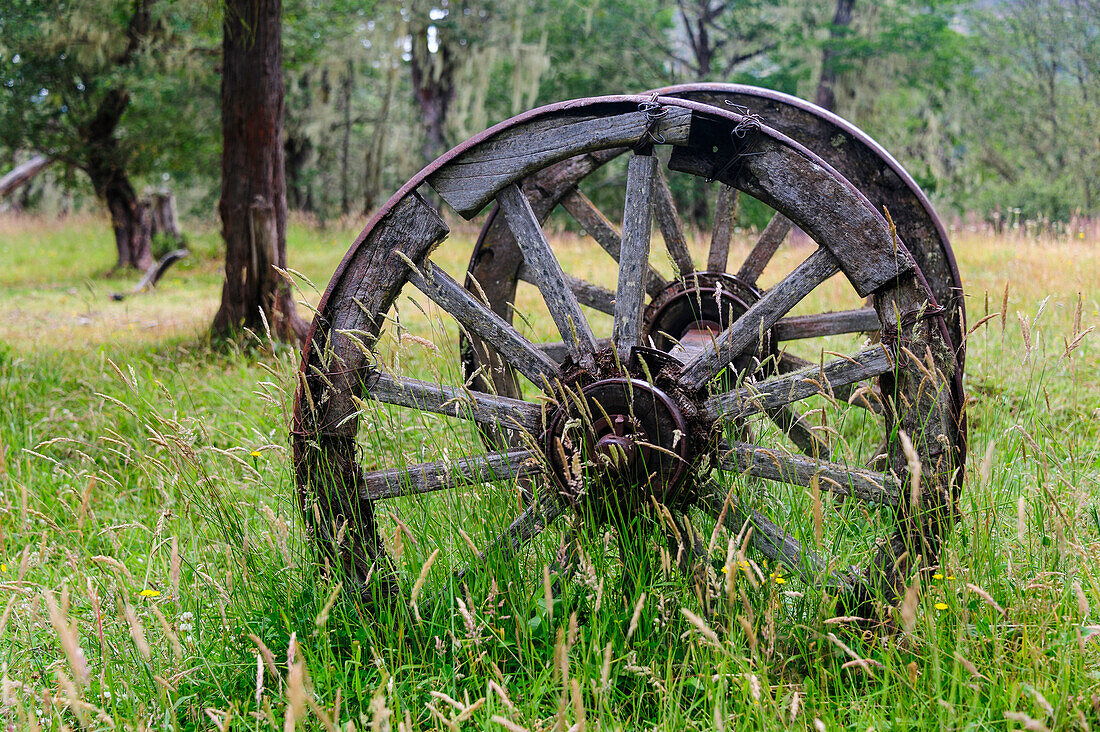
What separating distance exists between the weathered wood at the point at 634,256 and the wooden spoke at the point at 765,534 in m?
0.52

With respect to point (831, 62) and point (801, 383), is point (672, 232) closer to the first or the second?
point (801, 383)

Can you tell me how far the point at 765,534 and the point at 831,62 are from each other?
678 inches

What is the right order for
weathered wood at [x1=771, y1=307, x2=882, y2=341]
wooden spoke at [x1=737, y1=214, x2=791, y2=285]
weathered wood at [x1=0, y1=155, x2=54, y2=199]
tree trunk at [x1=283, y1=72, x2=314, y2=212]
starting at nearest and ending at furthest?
weathered wood at [x1=771, y1=307, x2=882, y2=341]
wooden spoke at [x1=737, y1=214, x2=791, y2=285]
weathered wood at [x1=0, y1=155, x2=54, y2=199]
tree trunk at [x1=283, y1=72, x2=314, y2=212]

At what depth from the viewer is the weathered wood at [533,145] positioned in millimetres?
2344

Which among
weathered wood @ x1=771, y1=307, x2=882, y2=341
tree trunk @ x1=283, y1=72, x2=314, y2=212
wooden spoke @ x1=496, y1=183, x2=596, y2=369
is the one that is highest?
tree trunk @ x1=283, y1=72, x2=314, y2=212

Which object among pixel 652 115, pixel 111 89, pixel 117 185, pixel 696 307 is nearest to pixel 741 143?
pixel 652 115

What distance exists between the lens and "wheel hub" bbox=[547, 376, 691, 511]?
2.36m

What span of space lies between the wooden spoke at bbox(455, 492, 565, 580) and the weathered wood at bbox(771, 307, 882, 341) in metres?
1.56

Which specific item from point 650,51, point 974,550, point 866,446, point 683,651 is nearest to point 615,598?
point 683,651

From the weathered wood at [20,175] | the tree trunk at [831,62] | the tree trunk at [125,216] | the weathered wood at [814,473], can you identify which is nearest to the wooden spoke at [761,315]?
the weathered wood at [814,473]

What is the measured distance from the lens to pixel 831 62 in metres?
17.0

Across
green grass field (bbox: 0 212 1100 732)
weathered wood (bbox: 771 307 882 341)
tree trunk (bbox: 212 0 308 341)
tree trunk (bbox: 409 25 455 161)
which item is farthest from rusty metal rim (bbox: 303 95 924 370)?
tree trunk (bbox: 409 25 455 161)

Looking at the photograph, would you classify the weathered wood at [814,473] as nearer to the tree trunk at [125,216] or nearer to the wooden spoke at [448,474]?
the wooden spoke at [448,474]

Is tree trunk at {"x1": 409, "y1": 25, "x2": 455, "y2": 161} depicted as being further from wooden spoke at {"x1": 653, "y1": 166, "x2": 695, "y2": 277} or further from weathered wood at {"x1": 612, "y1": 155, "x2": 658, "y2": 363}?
weathered wood at {"x1": 612, "y1": 155, "x2": 658, "y2": 363}
